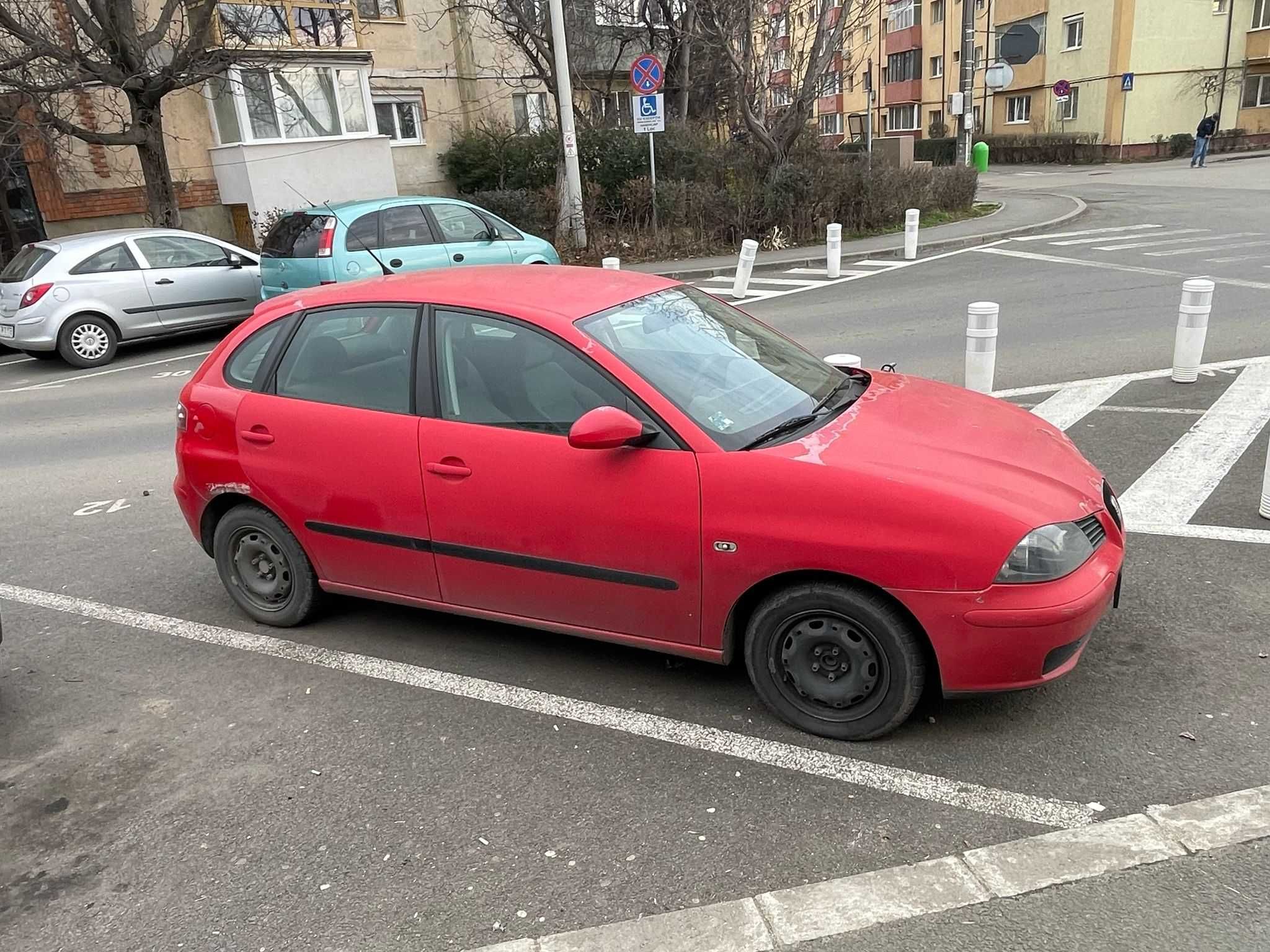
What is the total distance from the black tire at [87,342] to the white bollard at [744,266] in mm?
8534

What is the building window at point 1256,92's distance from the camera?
4181cm

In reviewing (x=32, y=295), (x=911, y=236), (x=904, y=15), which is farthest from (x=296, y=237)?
(x=904, y=15)

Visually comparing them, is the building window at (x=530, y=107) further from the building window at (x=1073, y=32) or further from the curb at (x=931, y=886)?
the building window at (x=1073, y=32)

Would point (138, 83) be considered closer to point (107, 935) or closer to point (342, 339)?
point (342, 339)

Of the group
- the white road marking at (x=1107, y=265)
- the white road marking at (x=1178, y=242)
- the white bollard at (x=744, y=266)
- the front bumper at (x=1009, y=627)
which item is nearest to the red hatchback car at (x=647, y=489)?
the front bumper at (x=1009, y=627)

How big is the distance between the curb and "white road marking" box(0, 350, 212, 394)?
11.2 meters

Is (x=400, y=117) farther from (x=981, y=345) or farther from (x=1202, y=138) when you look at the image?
(x=1202, y=138)

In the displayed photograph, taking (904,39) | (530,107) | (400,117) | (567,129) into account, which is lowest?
(567,129)

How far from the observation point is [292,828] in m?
3.18

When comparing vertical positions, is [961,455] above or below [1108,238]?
above

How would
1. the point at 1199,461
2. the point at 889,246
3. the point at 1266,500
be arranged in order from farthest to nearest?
the point at 889,246 → the point at 1199,461 → the point at 1266,500

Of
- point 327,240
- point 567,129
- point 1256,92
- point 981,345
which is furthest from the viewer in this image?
point 1256,92

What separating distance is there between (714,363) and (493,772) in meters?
1.83

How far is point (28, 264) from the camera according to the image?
40.0 ft
